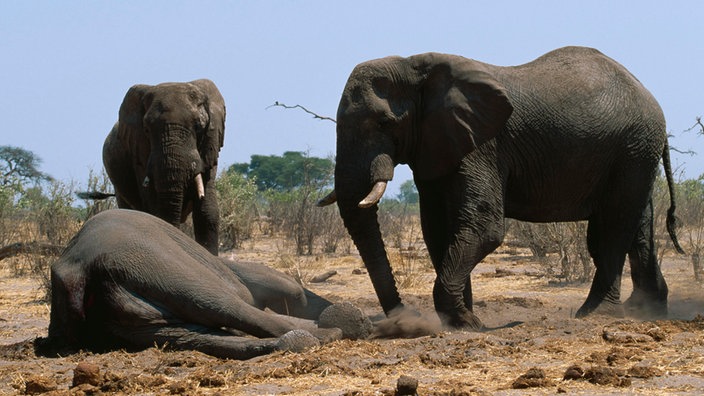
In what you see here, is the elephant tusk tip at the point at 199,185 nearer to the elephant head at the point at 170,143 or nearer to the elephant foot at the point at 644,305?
the elephant head at the point at 170,143

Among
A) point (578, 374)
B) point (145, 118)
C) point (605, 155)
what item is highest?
point (145, 118)

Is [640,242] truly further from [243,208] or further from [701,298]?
[243,208]

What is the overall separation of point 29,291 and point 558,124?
6710 millimetres

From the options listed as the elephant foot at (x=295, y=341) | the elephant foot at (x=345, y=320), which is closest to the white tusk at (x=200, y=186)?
the elephant foot at (x=345, y=320)

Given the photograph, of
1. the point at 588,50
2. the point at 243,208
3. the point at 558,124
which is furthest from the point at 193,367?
the point at 243,208

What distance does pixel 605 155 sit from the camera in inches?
324

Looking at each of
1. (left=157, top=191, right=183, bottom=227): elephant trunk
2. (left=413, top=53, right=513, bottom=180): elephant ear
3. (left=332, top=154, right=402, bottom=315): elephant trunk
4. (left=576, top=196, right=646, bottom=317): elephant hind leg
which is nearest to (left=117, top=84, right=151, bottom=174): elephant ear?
(left=157, top=191, right=183, bottom=227): elephant trunk

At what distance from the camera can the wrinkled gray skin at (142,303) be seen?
6066 millimetres

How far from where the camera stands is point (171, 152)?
10.1 meters

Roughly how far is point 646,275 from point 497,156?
6.66 ft

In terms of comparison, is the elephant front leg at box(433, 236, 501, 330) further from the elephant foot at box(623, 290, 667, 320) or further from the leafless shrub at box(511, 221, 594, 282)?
the leafless shrub at box(511, 221, 594, 282)

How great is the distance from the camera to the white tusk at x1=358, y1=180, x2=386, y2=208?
7191mm

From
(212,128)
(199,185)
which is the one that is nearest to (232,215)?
(212,128)

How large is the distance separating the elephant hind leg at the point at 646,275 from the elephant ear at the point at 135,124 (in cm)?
482
